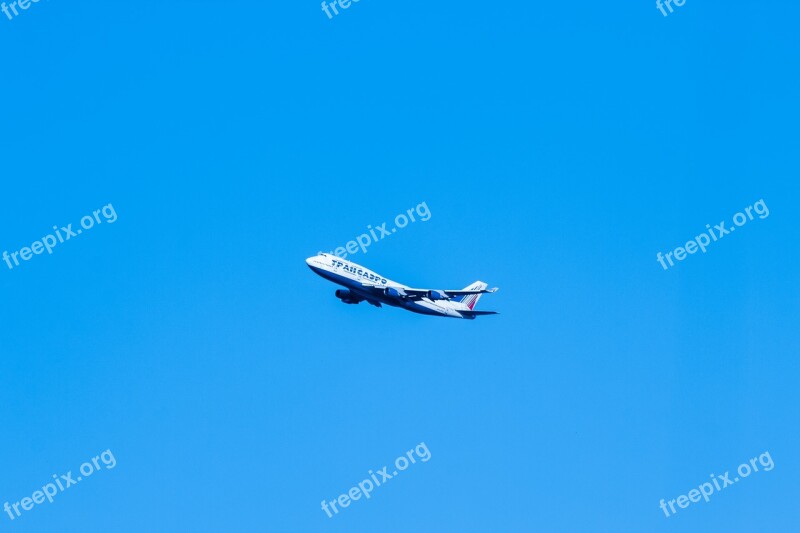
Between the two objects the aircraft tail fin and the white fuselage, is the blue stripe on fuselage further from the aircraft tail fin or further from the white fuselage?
the aircraft tail fin

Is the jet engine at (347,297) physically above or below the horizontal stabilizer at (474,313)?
above

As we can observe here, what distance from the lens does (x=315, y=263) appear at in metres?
140

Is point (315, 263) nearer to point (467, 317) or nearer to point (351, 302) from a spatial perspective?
point (351, 302)

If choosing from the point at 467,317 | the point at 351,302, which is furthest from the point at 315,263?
the point at 467,317

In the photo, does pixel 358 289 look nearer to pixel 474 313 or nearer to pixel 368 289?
pixel 368 289

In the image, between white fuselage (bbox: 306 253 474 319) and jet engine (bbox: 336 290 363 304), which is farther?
jet engine (bbox: 336 290 363 304)

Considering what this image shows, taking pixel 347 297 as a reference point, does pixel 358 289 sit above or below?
below

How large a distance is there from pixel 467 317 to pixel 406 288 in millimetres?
12551

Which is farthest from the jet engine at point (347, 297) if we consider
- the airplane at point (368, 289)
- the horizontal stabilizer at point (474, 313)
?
the horizontal stabilizer at point (474, 313)

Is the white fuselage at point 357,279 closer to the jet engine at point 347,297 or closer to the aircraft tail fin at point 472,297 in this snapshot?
the jet engine at point 347,297

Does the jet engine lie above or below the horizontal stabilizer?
above

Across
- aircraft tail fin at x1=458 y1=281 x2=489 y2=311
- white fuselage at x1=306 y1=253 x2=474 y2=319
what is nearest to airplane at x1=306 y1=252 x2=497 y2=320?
white fuselage at x1=306 y1=253 x2=474 y2=319

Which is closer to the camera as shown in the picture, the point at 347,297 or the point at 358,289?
the point at 358,289

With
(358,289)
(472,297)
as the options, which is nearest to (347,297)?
(358,289)
